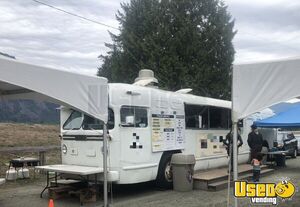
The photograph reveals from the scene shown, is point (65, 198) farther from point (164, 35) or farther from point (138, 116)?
point (164, 35)

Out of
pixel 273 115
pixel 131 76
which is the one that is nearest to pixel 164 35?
pixel 131 76

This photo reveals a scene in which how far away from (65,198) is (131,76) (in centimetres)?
1473

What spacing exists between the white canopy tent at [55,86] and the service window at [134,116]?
76.9 inches

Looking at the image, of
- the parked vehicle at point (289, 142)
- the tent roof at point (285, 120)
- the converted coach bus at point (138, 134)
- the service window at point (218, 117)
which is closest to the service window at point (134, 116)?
the converted coach bus at point (138, 134)

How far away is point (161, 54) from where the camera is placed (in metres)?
24.6

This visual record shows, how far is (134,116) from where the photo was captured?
11359 mm

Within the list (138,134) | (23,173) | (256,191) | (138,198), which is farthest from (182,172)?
(23,173)

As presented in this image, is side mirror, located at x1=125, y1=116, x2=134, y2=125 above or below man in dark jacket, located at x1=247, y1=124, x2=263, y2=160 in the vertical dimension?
above

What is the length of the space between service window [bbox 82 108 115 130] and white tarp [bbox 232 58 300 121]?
3.68m

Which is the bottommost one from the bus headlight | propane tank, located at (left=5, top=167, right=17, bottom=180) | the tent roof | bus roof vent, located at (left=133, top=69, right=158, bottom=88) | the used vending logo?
propane tank, located at (left=5, top=167, right=17, bottom=180)

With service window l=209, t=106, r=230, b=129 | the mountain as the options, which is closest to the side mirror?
service window l=209, t=106, r=230, b=129

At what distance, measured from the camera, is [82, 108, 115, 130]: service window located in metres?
11.0

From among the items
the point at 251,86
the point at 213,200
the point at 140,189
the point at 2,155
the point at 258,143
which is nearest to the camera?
the point at 251,86

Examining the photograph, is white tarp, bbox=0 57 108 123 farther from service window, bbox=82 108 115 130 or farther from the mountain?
the mountain
